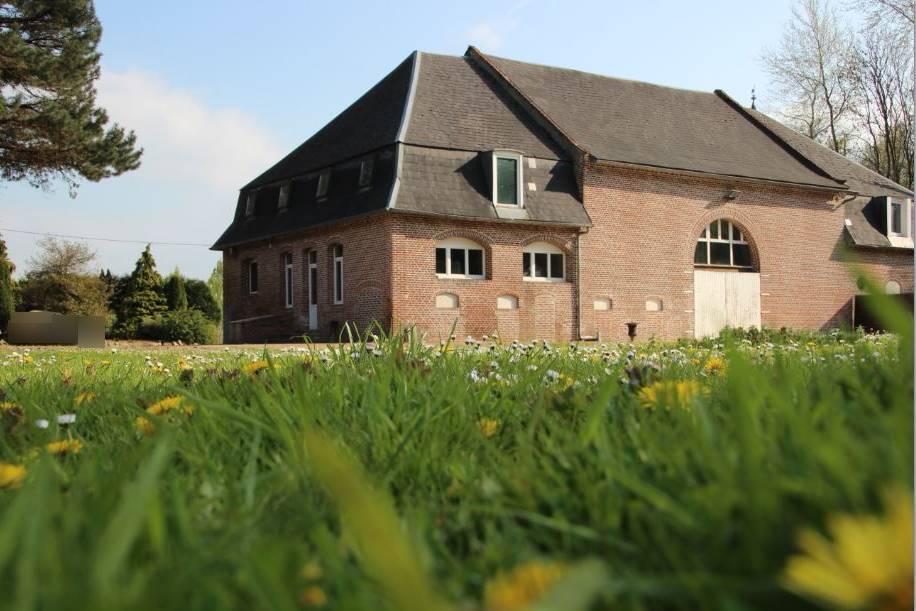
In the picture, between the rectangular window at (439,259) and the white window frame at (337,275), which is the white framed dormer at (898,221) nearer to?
the rectangular window at (439,259)

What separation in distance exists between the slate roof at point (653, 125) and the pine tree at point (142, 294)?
17.8m

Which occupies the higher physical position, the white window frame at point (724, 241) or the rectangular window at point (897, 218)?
the rectangular window at point (897, 218)

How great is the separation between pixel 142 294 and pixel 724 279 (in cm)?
2356

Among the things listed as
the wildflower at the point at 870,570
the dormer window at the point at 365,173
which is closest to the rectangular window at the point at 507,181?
the dormer window at the point at 365,173

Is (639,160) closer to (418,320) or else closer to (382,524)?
(418,320)

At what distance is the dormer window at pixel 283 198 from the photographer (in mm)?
28156

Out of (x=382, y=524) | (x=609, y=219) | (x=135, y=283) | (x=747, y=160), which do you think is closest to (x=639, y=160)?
(x=609, y=219)

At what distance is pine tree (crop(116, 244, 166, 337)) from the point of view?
35.1 m

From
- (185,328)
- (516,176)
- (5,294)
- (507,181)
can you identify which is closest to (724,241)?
(516,176)

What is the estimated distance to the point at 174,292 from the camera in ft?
120

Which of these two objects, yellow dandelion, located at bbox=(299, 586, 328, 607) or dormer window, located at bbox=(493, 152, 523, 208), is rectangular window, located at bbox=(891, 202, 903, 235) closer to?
dormer window, located at bbox=(493, 152, 523, 208)

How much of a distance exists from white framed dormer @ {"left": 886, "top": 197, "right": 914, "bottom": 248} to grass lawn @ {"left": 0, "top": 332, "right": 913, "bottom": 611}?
31370 mm

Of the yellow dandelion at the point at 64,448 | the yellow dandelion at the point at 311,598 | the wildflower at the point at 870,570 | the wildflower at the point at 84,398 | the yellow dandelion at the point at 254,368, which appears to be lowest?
the yellow dandelion at the point at 311,598

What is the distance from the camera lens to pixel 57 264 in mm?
43406
